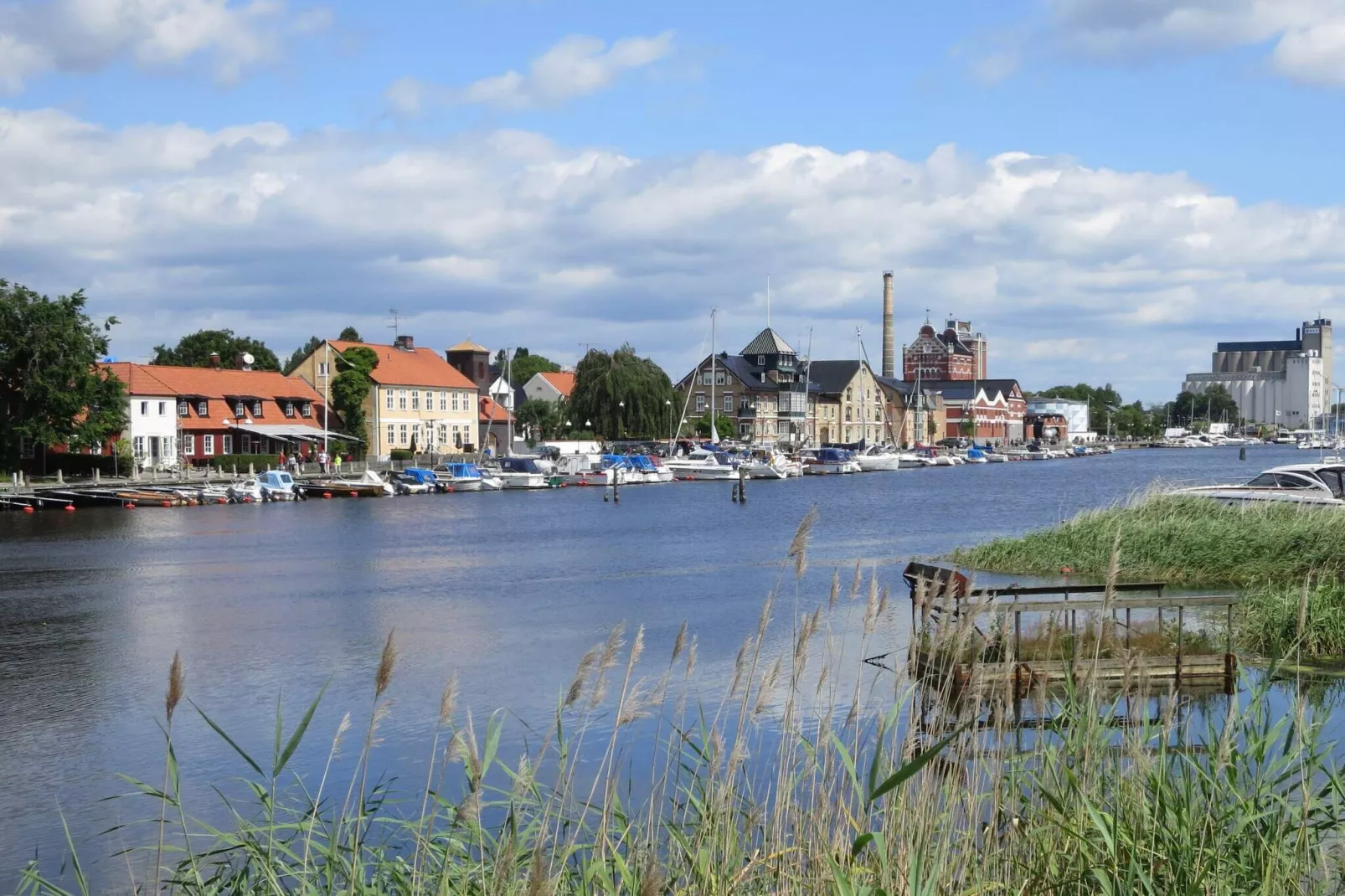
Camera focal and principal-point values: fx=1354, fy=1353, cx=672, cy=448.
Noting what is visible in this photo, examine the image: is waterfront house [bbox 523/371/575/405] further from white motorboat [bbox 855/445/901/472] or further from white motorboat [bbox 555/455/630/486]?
white motorboat [bbox 555/455/630/486]

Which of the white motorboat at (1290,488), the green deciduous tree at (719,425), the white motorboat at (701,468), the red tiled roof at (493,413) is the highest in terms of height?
the red tiled roof at (493,413)

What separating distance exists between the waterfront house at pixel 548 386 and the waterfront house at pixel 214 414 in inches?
2285

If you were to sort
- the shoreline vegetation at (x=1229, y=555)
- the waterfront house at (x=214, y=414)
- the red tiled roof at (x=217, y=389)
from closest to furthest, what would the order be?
the shoreline vegetation at (x=1229, y=555)
the waterfront house at (x=214, y=414)
the red tiled roof at (x=217, y=389)

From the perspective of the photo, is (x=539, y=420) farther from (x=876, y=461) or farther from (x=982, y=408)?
(x=982, y=408)

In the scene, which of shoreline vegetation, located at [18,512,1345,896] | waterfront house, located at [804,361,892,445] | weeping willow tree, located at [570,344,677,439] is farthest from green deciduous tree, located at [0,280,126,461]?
waterfront house, located at [804,361,892,445]

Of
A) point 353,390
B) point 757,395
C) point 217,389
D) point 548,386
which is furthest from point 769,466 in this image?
point 548,386

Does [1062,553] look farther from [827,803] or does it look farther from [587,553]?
[827,803]

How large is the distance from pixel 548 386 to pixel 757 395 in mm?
27041

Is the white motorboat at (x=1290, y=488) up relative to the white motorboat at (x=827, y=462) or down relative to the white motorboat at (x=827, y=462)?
up

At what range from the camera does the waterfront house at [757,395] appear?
140 meters

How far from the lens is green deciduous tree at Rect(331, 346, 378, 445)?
3728 inches

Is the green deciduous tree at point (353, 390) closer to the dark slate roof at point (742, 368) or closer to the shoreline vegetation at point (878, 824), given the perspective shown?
the dark slate roof at point (742, 368)

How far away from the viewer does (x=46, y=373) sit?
68.6 m

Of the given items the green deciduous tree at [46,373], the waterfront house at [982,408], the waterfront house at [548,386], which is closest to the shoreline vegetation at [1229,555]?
the green deciduous tree at [46,373]
